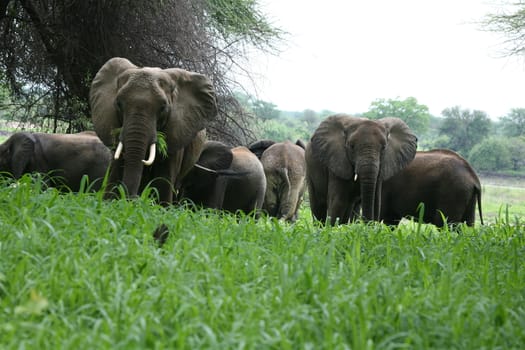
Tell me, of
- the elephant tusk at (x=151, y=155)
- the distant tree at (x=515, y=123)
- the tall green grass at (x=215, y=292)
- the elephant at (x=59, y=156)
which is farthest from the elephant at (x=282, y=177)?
the distant tree at (x=515, y=123)

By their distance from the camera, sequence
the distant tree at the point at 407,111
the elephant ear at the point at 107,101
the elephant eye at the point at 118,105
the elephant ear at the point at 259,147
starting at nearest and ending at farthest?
the elephant eye at the point at 118,105
the elephant ear at the point at 107,101
the elephant ear at the point at 259,147
the distant tree at the point at 407,111

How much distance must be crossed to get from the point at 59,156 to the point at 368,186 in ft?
14.9

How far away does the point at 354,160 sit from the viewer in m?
10.6

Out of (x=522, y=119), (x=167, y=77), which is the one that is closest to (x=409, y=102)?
(x=522, y=119)

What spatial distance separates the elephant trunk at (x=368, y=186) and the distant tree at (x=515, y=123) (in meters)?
60.6

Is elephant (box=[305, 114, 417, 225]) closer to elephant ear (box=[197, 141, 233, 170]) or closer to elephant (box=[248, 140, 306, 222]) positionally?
elephant ear (box=[197, 141, 233, 170])

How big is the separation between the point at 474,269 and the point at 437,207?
710 cm

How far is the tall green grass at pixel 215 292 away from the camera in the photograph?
321 cm

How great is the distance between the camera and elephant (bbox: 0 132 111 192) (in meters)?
11.7

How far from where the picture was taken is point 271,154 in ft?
54.2

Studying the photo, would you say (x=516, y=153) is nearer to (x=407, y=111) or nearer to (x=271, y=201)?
(x=407, y=111)

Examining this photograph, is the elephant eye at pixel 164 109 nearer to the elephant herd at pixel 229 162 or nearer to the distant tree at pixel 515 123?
the elephant herd at pixel 229 162

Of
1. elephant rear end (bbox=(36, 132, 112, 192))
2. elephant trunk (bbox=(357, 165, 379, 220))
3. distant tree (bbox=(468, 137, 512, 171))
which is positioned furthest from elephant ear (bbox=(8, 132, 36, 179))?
distant tree (bbox=(468, 137, 512, 171))

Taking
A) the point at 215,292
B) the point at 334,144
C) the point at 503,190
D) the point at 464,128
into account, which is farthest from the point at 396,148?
the point at 464,128
